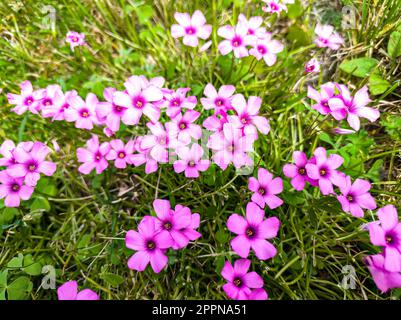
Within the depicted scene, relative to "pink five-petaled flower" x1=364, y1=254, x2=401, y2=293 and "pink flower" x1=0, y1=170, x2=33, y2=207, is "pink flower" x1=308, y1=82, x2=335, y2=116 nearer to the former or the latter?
"pink five-petaled flower" x1=364, y1=254, x2=401, y2=293

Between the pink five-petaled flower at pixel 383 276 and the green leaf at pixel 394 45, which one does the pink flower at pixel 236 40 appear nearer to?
the green leaf at pixel 394 45

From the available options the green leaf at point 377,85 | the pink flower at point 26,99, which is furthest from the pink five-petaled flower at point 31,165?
the green leaf at point 377,85

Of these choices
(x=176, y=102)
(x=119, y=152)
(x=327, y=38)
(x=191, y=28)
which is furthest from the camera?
(x=327, y=38)

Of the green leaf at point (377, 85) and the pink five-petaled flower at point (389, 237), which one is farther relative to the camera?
the green leaf at point (377, 85)

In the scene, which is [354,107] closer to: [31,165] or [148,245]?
[148,245]

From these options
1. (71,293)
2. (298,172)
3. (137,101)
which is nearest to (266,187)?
(298,172)

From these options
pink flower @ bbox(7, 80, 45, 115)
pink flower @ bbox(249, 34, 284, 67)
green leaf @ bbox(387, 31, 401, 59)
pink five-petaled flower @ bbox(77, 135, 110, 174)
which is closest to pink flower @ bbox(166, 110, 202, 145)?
pink five-petaled flower @ bbox(77, 135, 110, 174)

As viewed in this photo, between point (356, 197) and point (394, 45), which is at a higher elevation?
point (394, 45)
